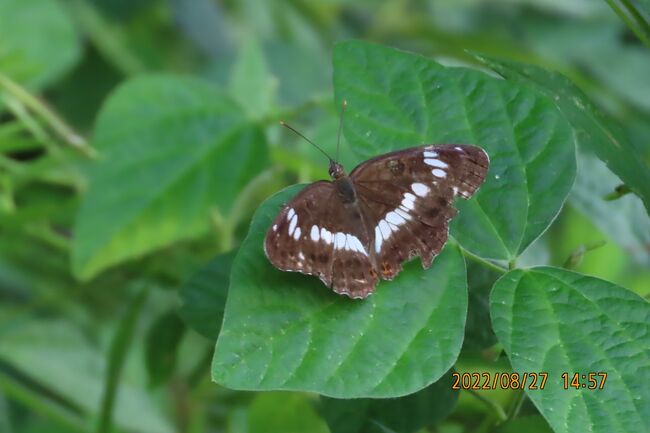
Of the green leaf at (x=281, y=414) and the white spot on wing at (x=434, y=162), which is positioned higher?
the white spot on wing at (x=434, y=162)

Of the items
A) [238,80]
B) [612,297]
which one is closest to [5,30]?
[238,80]

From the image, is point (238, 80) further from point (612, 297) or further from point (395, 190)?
point (612, 297)

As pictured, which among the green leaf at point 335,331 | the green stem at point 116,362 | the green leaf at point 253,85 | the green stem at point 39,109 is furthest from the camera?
the green leaf at point 253,85

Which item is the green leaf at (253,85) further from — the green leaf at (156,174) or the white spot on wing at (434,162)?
the white spot on wing at (434,162)

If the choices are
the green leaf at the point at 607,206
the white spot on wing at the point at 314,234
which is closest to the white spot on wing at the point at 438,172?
the white spot on wing at the point at 314,234

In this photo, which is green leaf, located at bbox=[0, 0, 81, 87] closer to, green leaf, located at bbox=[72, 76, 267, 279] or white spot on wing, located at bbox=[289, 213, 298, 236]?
green leaf, located at bbox=[72, 76, 267, 279]

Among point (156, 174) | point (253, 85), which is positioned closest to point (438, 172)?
point (156, 174)

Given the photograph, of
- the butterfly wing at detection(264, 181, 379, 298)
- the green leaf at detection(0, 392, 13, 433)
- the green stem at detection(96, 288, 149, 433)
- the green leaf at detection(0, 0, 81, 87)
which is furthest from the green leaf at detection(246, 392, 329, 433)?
the green leaf at detection(0, 0, 81, 87)

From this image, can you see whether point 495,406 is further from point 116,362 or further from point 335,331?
point 116,362
